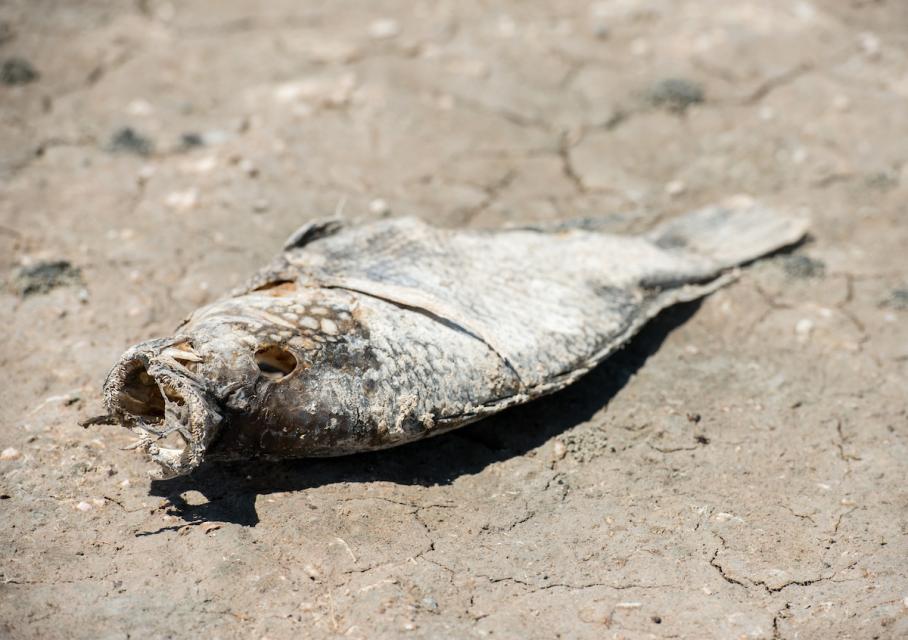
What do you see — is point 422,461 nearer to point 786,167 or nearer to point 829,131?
point 786,167

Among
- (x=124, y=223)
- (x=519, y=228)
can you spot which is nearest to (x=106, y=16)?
(x=124, y=223)

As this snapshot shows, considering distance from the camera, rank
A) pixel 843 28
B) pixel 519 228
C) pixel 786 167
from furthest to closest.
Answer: pixel 843 28 → pixel 786 167 → pixel 519 228

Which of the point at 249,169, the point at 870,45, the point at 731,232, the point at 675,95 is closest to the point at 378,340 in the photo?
the point at 249,169

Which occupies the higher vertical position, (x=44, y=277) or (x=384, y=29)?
(x=384, y=29)

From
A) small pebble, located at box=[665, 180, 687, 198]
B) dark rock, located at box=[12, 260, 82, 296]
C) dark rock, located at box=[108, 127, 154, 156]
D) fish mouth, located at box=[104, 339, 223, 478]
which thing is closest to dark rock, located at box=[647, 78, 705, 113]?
small pebble, located at box=[665, 180, 687, 198]

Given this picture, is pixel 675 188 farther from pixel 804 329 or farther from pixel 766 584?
pixel 766 584

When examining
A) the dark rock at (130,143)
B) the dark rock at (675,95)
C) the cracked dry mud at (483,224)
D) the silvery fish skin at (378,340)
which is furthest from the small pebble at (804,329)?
the dark rock at (130,143)

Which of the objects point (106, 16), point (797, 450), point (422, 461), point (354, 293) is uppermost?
point (106, 16)

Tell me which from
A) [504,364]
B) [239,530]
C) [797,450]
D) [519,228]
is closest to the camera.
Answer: [239,530]
